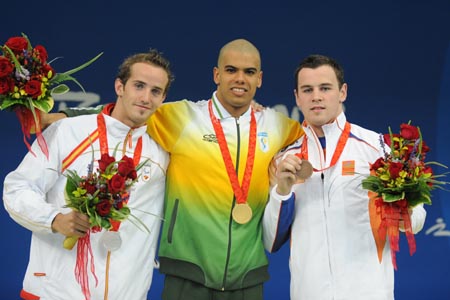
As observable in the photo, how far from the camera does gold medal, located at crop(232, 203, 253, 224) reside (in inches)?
140

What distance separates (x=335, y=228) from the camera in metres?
3.43

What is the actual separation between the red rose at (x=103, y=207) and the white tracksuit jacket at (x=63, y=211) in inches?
14.6

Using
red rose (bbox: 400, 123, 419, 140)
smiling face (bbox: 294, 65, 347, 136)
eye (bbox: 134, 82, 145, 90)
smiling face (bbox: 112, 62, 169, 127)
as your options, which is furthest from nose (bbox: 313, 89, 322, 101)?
eye (bbox: 134, 82, 145, 90)

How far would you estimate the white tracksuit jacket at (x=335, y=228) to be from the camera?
3393 millimetres

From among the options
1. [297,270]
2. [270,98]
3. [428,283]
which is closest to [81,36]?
[270,98]

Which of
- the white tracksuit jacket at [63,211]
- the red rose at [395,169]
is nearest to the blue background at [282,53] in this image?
the white tracksuit jacket at [63,211]

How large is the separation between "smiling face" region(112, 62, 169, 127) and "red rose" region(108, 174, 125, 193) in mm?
582

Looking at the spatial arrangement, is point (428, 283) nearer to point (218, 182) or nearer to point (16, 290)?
point (218, 182)

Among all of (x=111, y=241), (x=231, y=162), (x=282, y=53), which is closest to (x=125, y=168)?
(x=111, y=241)

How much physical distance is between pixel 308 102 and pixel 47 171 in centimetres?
136

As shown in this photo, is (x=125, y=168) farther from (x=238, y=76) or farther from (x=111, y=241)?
(x=238, y=76)

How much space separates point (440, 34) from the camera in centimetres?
578

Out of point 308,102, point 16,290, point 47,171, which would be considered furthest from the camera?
point 16,290

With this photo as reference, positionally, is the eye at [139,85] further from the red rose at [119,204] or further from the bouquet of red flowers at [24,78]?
the red rose at [119,204]
